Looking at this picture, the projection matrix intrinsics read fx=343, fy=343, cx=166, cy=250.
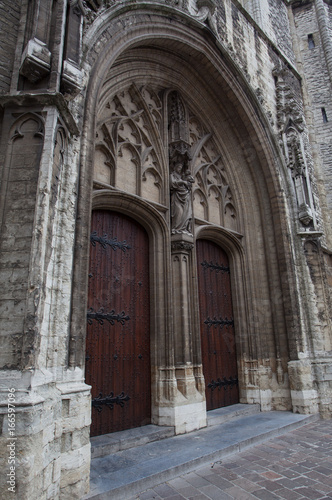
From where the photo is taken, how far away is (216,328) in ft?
19.6

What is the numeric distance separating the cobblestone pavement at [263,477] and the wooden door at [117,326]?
1284 mm

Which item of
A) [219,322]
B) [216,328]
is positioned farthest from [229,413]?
[219,322]

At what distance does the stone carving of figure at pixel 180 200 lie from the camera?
5367 mm

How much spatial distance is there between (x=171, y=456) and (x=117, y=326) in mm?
1641

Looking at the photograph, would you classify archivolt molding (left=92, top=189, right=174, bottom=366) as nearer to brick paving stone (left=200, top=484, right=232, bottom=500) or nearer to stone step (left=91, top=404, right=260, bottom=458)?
stone step (left=91, top=404, right=260, bottom=458)

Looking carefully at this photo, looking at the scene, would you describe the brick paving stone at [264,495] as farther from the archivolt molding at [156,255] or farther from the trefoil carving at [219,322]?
the trefoil carving at [219,322]

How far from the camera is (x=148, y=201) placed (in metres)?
5.18

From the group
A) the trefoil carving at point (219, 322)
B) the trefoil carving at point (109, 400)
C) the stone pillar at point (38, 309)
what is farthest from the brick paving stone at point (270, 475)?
the trefoil carving at point (219, 322)

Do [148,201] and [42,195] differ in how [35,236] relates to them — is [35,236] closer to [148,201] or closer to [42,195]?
[42,195]

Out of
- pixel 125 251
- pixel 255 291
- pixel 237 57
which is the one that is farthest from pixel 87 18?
pixel 255 291

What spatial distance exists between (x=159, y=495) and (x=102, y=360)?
5.52 ft

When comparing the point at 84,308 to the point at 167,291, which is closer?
the point at 84,308

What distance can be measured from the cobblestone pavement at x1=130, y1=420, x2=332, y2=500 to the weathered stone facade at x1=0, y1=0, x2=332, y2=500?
911 mm

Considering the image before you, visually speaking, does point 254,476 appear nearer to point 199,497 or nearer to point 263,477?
point 263,477
